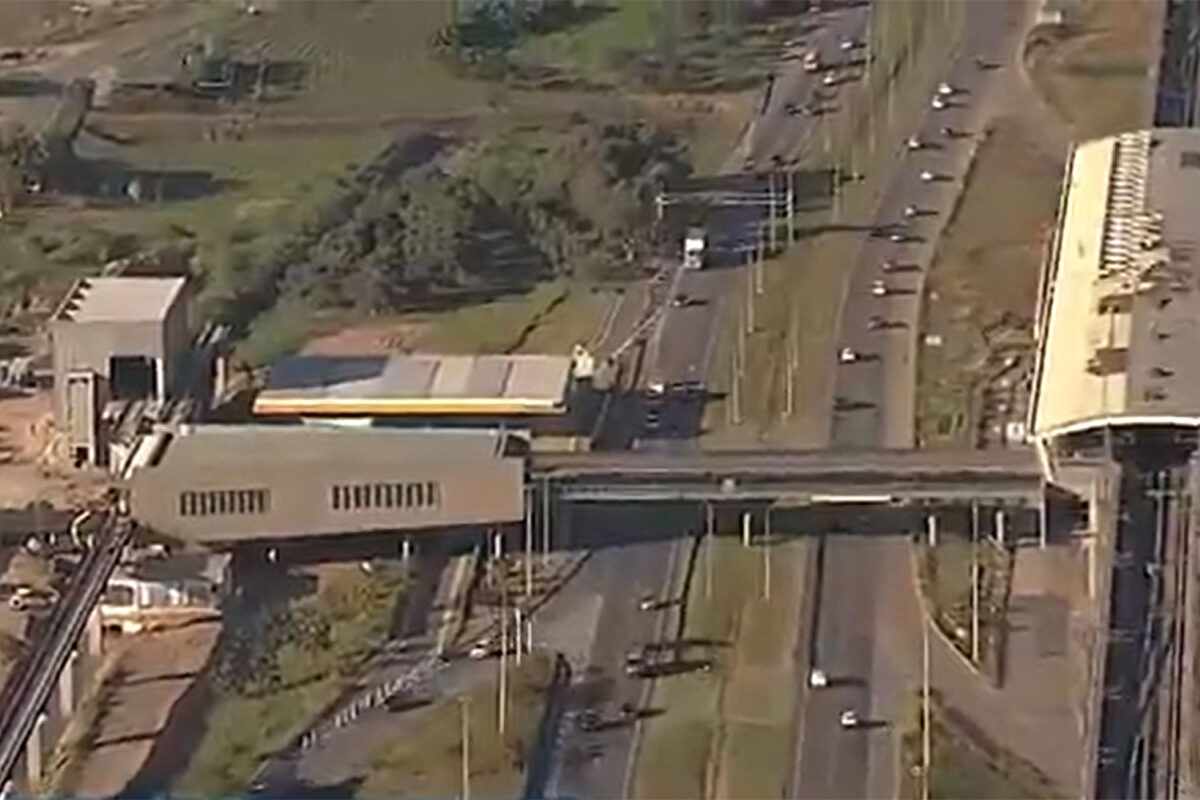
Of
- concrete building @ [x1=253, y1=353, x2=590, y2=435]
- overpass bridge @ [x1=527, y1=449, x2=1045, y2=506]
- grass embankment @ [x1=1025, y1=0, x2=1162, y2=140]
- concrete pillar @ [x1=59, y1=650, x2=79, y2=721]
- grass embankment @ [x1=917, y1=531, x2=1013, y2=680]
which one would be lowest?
concrete pillar @ [x1=59, y1=650, x2=79, y2=721]

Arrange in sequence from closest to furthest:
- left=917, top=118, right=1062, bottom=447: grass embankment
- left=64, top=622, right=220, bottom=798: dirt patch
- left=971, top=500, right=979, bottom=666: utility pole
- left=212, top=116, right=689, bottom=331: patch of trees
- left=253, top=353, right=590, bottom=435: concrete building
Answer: left=64, top=622, right=220, bottom=798: dirt patch
left=971, top=500, right=979, bottom=666: utility pole
left=253, top=353, right=590, bottom=435: concrete building
left=917, top=118, right=1062, bottom=447: grass embankment
left=212, top=116, right=689, bottom=331: patch of trees

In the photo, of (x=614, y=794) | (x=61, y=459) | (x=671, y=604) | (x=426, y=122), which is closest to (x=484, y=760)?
(x=614, y=794)

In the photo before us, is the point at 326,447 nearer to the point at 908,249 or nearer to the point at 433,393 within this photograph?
the point at 433,393

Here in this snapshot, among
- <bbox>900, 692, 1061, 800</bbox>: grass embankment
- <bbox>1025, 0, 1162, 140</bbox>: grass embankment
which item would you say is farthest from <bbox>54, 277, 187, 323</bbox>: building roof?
<bbox>1025, 0, 1162, 140</bbox>: grass embankment

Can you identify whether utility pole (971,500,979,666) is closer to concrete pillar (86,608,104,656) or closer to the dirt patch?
the dirt patch

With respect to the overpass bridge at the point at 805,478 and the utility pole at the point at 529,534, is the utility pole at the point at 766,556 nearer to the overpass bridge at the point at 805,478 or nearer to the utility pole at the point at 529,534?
the overpass bridge at the point at 805,478

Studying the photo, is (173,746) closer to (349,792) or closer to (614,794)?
(349,792)

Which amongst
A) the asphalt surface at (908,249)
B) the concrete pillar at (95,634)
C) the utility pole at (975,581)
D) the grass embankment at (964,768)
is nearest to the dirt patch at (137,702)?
the concrete pillar at (95,634)
